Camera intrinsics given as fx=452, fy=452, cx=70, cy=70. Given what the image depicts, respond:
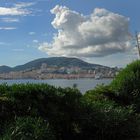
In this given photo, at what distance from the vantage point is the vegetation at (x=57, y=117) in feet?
26.5

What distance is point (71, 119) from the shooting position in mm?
9922

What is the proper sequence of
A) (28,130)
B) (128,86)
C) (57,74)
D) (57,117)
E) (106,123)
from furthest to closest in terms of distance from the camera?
1. (57,74)
2. (128,86)
3. (106,123)
4. (57,117)
5. (28,130)

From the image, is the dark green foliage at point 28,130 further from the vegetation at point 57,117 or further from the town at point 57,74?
the town at point 57,74

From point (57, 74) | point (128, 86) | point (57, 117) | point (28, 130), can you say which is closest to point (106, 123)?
point (57, 117)

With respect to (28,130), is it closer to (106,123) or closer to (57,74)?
(106,123)

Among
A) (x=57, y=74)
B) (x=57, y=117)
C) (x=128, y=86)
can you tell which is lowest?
(x=57, y=117)

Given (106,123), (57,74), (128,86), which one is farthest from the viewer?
(57,74)

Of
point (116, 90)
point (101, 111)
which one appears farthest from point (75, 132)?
point (116, 90)

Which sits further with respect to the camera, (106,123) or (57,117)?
(106,123)

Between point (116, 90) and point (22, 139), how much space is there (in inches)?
289

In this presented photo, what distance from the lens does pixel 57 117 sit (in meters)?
9.35

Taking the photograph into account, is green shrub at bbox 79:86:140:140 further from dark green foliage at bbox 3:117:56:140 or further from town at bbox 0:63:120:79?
town at bbox 0:63:120:79

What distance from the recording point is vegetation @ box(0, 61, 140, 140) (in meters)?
8.06

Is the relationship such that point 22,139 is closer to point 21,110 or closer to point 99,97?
point 21,110
